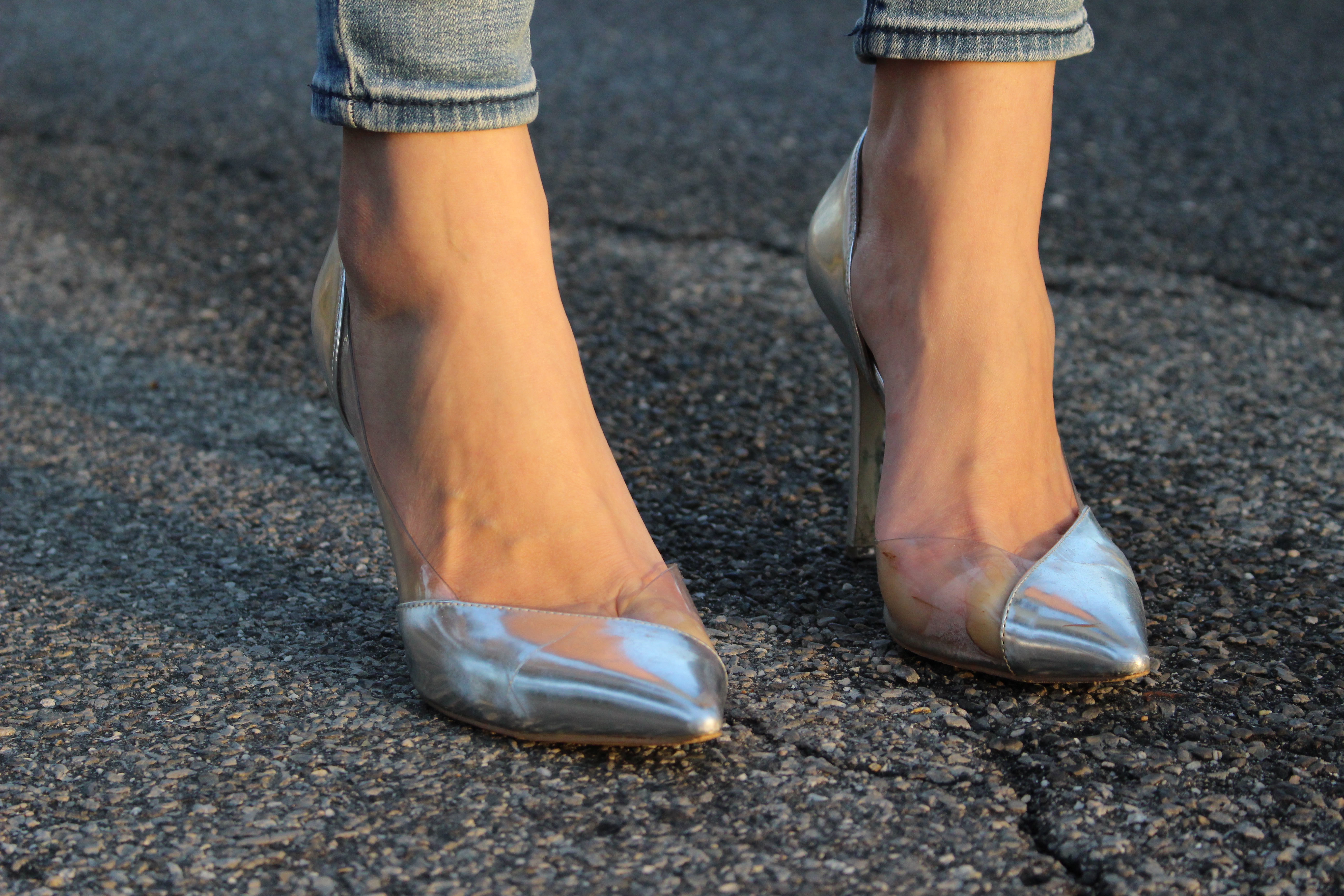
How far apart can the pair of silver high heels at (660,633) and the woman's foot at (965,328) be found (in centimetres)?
2

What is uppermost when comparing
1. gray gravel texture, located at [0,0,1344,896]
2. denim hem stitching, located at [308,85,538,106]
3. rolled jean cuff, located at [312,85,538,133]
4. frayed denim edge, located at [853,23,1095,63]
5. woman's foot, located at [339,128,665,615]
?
frayed denim edge, located at [853,23,1095,63]

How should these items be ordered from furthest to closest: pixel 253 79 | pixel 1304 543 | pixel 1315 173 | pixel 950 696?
pixel 253 79, pixel 1315 173, pixel 1304 543, pixel 950 696

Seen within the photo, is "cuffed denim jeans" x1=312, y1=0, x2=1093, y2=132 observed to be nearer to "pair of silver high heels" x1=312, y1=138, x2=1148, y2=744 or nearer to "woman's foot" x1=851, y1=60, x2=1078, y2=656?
"pair of silver high heels" x1=312, y1=138, x2=1148, y2=744

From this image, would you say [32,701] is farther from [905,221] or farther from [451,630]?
[905,221]

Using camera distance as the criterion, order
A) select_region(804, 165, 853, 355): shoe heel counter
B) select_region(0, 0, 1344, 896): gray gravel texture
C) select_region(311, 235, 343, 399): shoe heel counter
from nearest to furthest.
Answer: select_region(0, 0, 1344, 896): gray gravel texture → select_region(311, 235, 343, 399): shoe heel counter → select_region(804, 165, 853, 355): shoe heel counter

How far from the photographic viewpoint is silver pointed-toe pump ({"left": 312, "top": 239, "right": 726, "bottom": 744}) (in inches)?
34.9

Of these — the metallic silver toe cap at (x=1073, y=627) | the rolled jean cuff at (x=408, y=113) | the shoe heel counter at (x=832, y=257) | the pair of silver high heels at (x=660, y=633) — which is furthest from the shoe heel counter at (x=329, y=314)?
the metallic silver toe cap at (x=1073, y=627)

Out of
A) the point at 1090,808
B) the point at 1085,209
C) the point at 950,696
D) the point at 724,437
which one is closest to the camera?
the point at 1090,808

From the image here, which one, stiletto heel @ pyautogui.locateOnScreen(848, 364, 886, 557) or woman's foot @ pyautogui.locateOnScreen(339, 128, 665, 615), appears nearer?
woman's foot @ pyautogui.locateOnScreen(339, 128, 665, 615)

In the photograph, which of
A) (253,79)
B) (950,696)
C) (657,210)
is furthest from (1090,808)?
(253,79)

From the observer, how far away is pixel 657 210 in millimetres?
2342

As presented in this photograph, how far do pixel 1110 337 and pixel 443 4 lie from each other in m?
1.23

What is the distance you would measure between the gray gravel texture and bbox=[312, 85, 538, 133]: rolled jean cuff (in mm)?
440

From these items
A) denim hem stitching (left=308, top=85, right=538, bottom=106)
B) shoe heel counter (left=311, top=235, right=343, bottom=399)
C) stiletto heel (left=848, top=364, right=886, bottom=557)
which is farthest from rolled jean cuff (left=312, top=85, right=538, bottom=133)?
stiletto heel (left=848, top=364, right=886, bottom=557)
